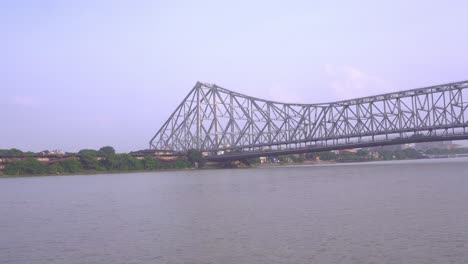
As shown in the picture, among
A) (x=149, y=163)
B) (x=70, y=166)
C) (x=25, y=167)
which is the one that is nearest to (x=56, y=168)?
(x=70, y=166)

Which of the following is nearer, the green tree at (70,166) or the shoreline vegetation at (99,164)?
the shoreline vegetation at (99,164)

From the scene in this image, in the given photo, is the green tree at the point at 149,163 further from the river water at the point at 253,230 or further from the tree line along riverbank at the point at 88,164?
the river water at the point at 253,230

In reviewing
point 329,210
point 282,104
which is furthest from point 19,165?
point 329,210

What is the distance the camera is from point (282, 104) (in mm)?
71125

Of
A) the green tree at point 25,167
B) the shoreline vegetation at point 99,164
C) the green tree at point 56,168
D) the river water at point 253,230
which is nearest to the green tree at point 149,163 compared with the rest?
the shoreline vegetation at point 99,164

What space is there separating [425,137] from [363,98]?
13056 millimetres

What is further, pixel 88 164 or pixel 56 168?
pixel 88 164

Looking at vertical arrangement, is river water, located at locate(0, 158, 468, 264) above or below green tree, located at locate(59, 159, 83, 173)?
below

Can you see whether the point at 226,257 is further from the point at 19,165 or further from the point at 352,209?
the point at 19,165

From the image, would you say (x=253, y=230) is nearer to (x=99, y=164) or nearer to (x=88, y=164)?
(x=88, y=164)

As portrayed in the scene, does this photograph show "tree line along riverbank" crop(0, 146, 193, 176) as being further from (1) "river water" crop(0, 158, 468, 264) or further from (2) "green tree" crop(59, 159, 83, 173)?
(1) "river water" crop(0, 158, 468, 264)

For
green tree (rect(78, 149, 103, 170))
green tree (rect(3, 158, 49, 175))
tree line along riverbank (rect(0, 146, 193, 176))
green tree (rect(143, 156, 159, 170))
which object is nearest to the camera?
green tree (rect(3, 158, 49, 175))

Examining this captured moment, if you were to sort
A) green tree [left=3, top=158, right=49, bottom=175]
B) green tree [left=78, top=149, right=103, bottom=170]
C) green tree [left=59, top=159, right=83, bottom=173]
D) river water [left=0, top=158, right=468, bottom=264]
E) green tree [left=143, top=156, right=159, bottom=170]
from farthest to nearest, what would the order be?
1. green tree [left=143, top=156, right=159, bottom=170]
2. green tree [left=78, top=149, right=103, bottom=170]
3. green tree [left=59, top=159, right=83, bottom=173]
4. green tree [left=3, top=158, right=49, bottom=175]
5. river water [left=0, top=158, right=468, bottom=264]

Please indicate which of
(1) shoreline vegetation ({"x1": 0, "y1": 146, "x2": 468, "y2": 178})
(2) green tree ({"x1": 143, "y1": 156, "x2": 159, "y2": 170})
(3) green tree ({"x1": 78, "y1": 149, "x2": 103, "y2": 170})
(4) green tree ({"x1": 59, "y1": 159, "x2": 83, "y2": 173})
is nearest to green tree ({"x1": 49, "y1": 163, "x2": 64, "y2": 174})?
(1) shoreline vegetation ({"x1": 0, "y1": 146, "x2": 468, "y2": 178})
